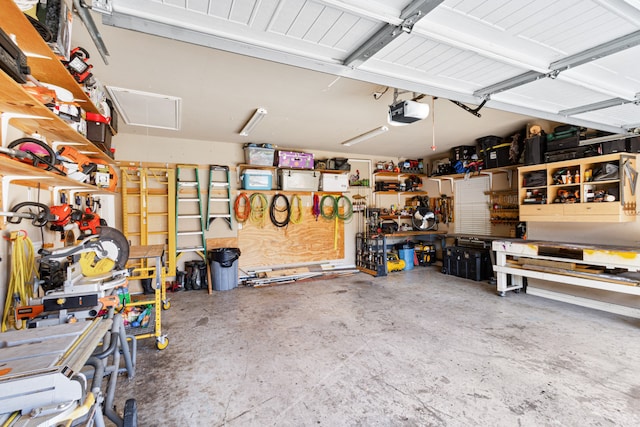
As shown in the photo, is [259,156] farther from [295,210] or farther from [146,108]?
[146,108]

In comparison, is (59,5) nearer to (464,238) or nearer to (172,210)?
(172,210)

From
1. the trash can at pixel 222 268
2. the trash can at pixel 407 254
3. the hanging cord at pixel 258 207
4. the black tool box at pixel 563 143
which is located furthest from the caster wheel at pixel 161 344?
the black tool box at pixel 563 143

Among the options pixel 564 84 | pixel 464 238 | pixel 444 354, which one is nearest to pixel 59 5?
pixel 564 84

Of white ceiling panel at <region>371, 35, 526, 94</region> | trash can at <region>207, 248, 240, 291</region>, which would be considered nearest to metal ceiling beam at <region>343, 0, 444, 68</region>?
white ceiling panel at <region>371, 35, 526, 94</region>

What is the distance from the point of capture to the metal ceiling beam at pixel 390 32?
1.42 metres

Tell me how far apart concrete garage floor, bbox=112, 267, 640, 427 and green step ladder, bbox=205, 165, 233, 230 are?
6.00ft

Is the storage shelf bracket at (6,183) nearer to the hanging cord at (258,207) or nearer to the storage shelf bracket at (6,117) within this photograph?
the storage shelf bracket at (6,117)

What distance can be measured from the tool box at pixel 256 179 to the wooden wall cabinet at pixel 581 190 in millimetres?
4537

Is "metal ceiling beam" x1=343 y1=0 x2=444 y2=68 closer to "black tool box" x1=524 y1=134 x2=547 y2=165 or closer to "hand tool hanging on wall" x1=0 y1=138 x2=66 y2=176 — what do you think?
"hand tool hanging on wall" x1=0 y1=138 x2=66 y2=176

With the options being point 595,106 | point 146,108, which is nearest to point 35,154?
point 146,108

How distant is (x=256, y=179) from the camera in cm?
559

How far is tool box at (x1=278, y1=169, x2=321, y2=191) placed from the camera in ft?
19.2

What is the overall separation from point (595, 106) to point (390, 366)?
11.3ft

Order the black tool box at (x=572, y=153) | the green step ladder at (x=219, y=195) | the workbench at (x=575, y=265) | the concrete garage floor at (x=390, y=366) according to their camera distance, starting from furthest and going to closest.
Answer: the green step ladder at (x=219, y=195)
the black tool box at (x=572, y=153)
the workbench at (x=575, y=265)
the concrete garage floor at (x=390, y=366)
